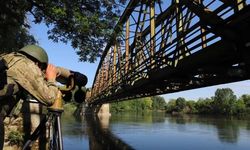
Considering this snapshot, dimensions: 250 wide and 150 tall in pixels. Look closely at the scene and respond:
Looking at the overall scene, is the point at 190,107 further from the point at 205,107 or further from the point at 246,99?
the point at 246,99

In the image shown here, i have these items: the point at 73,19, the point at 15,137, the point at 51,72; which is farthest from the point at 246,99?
the point at 51,72

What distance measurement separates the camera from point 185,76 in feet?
50.9

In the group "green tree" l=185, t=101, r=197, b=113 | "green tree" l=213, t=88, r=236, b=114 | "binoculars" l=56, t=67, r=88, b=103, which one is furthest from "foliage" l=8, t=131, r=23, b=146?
"green tree" l=185, t=101, r=197, b=113

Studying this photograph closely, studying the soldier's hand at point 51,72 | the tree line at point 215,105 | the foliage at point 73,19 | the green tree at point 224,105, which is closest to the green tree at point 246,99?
the tree line at point 215,105

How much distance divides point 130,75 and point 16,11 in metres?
10.5

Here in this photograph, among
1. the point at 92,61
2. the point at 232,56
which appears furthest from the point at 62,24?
the point at 232,56

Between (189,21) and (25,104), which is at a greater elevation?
(189,21)

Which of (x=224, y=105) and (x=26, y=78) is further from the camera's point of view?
(x=224, y=105)

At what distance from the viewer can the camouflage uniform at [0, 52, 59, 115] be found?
3.07 m

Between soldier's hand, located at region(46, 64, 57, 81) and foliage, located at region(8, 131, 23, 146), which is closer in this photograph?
soldier's hand, located at region(46, 64, 57, 81)

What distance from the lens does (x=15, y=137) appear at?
7.46 metres

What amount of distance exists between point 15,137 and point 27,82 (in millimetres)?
4652

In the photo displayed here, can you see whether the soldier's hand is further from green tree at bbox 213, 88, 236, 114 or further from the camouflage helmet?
green tree at bbox 213, 88, 236, 114

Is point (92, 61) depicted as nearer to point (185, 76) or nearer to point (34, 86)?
point (185, 76)
